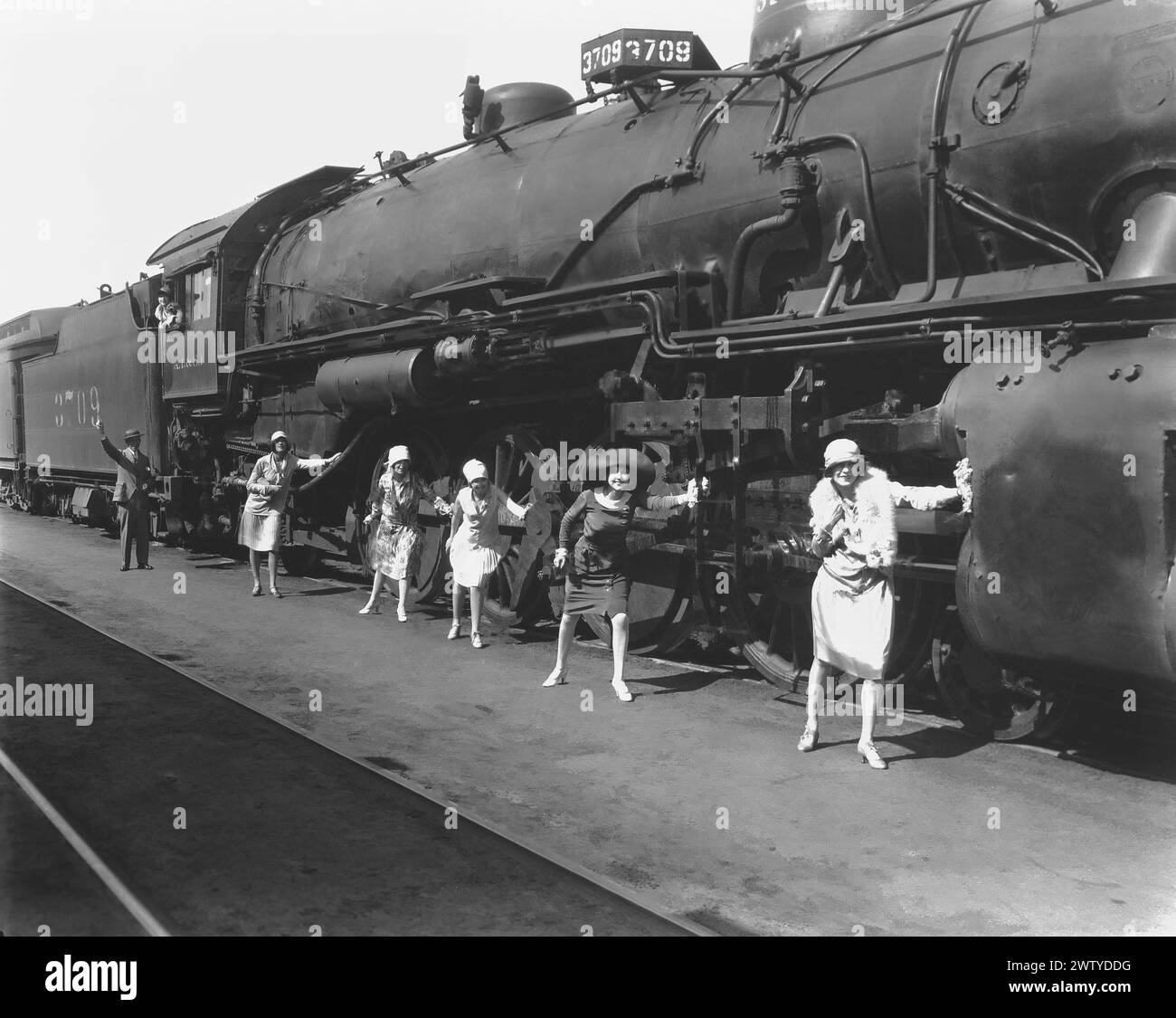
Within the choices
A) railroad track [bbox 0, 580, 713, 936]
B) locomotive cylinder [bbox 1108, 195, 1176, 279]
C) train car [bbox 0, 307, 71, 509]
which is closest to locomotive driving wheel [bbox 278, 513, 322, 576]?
railroad track [bbox 0, 580, 713, 936]

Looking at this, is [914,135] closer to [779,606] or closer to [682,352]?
[682,352]

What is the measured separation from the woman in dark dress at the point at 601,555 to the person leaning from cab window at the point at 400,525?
2525 millimetres

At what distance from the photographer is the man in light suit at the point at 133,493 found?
1263 cm

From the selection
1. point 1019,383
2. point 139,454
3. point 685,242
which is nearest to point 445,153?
point 685,242

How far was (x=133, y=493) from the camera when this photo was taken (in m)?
12.6

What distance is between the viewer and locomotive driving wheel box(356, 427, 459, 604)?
1010 centimetres

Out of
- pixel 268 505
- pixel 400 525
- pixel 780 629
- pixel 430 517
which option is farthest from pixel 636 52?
pixel 268 505

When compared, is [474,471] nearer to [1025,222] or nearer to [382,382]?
[382,382]

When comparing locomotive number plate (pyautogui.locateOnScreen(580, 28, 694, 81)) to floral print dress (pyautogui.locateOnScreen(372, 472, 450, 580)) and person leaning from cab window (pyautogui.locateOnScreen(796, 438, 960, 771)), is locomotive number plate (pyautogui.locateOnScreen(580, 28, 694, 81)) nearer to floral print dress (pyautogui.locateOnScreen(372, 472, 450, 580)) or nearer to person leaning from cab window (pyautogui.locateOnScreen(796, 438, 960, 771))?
person leaning from cab window (pyautogui.locateOnScreen(796, 438, 960, 771))

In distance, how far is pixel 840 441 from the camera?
5.59 meters

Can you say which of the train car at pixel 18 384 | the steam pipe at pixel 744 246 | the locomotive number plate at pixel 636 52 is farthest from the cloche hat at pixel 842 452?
the train car at pixel 18 384

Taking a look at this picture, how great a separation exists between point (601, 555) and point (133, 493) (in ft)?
24.1

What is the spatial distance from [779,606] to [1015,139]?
296 centimetres

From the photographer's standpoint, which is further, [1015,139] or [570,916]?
[1015,139]
